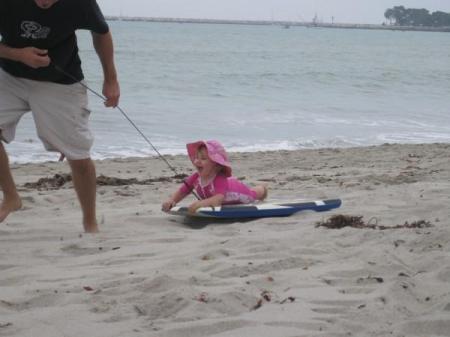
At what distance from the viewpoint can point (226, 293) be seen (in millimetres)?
2947

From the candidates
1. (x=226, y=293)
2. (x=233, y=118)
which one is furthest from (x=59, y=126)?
(x=233, y=118)

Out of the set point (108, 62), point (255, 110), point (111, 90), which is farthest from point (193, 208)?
point (255, 110)

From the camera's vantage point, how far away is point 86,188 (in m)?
4.30

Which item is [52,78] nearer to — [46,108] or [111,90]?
[46,108]

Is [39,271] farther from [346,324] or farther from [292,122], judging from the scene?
[292,122]

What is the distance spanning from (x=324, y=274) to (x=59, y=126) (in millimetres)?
1772

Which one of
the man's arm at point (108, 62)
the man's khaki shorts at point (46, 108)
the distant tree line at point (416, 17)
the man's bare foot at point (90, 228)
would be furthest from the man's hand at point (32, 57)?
the distant tree line at point (416, 17)

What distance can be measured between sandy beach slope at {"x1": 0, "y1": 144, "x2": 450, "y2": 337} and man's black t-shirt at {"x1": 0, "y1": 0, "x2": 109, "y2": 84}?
97cm

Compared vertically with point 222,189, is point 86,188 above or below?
above

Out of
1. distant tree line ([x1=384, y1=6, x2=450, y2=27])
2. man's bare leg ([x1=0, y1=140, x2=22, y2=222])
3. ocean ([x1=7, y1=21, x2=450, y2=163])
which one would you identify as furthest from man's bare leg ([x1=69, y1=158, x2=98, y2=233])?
distant tree line ([x1=384, y1=6, x2=450, y2=27])

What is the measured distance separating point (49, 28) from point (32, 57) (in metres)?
0.20

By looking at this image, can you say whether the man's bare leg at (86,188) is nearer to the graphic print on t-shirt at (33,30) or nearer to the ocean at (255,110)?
the graphic print on t-shirt at (33,30)

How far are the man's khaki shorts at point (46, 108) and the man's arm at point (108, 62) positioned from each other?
0.19 metres

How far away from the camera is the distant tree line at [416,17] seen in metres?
144
